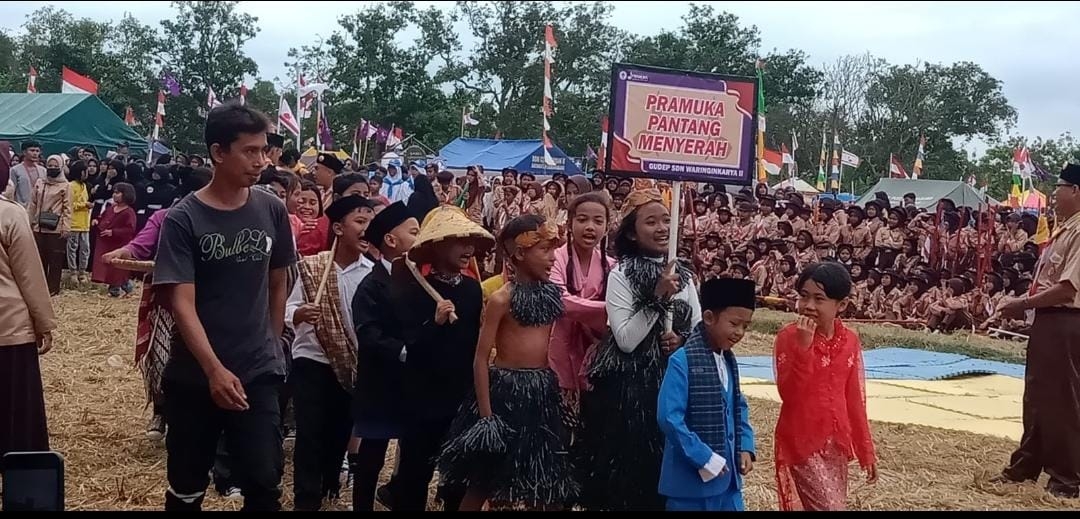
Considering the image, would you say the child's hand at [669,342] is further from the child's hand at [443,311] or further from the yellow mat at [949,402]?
the yellow mat at [949,402]

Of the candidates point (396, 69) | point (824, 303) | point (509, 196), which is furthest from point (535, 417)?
point (396, 69)

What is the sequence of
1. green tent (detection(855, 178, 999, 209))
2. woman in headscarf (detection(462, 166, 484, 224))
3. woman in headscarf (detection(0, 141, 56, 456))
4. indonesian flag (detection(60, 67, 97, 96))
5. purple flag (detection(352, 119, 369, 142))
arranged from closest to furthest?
woman in headscarf (detection(0, 141, 56, 456)) < woman in headscarf (detection(462, 166, 484, 224)) < indonesian flag (detection(60, 67, 97, 96)) < green tent (detection(855, 178, 999, 209)) < purple flag (detection(352, 119, 369, 142))

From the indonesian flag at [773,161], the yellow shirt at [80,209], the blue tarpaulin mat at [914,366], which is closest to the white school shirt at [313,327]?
the blue tarpaulin mat at [914,366]

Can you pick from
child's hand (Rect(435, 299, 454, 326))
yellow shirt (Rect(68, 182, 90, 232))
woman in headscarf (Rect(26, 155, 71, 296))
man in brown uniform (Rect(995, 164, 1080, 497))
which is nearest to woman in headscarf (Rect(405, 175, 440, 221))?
child's hand (Rect(435, 299, 454, 326))

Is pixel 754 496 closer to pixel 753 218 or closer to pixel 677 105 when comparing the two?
pixel 677 105

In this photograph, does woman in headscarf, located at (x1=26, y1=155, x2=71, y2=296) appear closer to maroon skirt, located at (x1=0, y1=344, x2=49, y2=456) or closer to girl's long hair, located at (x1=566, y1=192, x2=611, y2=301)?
maroon skirt, located at (x1=0, y1=344, x2=49, y2=456)

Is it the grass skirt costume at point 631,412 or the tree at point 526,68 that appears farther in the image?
the tree at point 526,68

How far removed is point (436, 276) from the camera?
4395 mm

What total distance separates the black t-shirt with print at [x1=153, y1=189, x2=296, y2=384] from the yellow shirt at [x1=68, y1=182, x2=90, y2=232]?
1092cm

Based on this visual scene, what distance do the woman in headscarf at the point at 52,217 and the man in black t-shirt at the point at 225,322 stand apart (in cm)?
939

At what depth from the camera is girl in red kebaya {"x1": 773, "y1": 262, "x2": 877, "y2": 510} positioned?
4.40 metres

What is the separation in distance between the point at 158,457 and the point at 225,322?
2747mm

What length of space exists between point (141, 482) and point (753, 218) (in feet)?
41.2

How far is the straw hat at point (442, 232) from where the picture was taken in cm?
425
